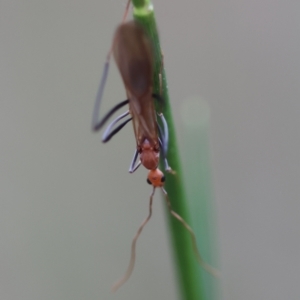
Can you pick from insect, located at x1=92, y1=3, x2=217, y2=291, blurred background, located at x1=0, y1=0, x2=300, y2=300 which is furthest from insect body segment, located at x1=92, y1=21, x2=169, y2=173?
blurred background, located at x1=0, y1=0, x2=300, y2=300

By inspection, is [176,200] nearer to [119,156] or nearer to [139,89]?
[139,89]

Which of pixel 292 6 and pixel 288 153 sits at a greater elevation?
pixel 292 6

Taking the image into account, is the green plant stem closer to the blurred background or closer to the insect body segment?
the insect body segment

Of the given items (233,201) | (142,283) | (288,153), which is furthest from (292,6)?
(142,283)

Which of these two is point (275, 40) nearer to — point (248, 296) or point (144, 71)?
point (248, 296)

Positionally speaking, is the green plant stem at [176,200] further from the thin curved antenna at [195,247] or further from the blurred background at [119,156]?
the blurred background at [119,156]

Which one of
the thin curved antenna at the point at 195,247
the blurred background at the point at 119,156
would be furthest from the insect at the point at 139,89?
the blurred background at the point at 119,156

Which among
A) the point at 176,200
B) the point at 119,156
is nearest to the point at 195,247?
the point at 176,200
